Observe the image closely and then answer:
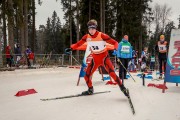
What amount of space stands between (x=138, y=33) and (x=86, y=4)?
9335 mm

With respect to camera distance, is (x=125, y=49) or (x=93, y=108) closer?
(x=93, y=108)

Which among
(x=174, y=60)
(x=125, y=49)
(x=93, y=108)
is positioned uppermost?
(x=125, y=49)

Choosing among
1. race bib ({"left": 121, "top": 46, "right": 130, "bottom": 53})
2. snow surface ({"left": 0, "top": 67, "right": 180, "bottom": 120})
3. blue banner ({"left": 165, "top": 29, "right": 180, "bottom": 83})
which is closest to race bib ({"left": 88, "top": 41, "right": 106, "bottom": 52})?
snow surface ({"left": 0, "top": 67, "right": 180, "bottom": 120})

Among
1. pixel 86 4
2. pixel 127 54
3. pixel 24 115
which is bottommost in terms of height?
pixel 24 115

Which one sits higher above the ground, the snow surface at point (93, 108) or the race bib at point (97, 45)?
the race bib at point (97, 45)

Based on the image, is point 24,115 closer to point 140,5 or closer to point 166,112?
point 166,112

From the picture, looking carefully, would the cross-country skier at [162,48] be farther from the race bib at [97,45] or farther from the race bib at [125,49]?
the race bib at [97,45]

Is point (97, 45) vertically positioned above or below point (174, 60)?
above

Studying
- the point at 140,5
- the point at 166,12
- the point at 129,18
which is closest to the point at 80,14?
the point at 129,18

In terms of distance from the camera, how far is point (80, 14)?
40094 mm

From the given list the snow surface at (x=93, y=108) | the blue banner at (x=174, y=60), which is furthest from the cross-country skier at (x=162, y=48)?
the snow surface at (x=93, y=108)

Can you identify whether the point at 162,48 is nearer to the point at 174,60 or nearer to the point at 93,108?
the point at 174,60

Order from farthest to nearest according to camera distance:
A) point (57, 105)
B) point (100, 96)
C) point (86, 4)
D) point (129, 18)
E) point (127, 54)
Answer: point (129, 18) < point (86, 4) < point (127, 54) < point (100, 96) < point (57, 105)

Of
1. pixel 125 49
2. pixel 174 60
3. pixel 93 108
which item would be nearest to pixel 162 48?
pixel 125 49
